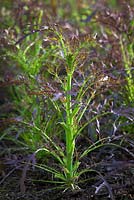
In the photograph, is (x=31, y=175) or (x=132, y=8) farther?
(x=132, y=8)

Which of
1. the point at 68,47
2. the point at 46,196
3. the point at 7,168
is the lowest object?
the point at 46,196

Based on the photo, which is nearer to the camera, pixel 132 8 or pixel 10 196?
pixel 10 196

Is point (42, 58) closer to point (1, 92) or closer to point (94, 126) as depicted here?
point (94, 126)

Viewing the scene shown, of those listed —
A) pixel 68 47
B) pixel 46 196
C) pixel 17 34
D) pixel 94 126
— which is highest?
pixel 17 34

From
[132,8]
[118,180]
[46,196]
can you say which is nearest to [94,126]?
[118,180]

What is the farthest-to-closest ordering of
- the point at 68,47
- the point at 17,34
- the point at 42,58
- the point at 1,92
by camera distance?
the point at 1,92 < the point at 17,34 < the point at 42,58 < the point at 68,47

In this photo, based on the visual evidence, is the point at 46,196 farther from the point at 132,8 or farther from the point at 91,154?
the point at 132,8

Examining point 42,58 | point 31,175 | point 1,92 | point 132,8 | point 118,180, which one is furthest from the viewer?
point 1,92

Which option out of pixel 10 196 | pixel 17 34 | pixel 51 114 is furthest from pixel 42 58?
pixel 10 196

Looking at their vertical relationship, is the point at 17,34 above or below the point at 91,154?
above
